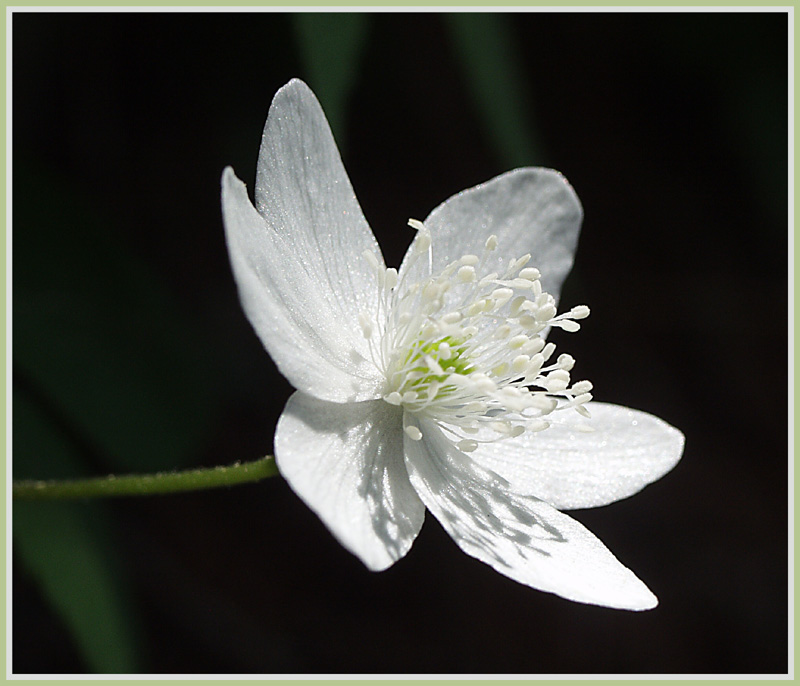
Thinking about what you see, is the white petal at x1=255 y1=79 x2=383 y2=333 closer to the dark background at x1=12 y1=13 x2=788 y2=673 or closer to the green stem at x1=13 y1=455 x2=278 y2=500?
the dark background at x1=12 y1=13 x2=788 y2=673

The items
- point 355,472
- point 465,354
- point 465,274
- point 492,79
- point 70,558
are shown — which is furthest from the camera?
point 492,79

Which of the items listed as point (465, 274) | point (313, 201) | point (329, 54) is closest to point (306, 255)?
point (313, 201)

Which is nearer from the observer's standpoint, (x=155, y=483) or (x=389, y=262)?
(x=155, y=483)

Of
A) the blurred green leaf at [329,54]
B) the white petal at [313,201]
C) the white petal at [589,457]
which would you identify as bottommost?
the white petal at [589,457]

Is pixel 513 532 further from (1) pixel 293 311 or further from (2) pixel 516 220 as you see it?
(2) pixel 516 220

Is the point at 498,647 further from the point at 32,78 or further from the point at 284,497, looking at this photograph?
the point at 32,78

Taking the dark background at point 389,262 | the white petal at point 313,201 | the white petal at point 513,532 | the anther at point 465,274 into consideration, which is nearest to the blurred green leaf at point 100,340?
the dark background at point 389,262

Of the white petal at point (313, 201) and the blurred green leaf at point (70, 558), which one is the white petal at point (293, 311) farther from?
the blurred green leaf at point (70, 558)

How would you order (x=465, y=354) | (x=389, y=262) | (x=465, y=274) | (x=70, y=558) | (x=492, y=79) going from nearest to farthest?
(x=465, y=274)
(x=465, y=354)
(x=70, y=558)
(x=492, y=79)
(x=389, y=262)
